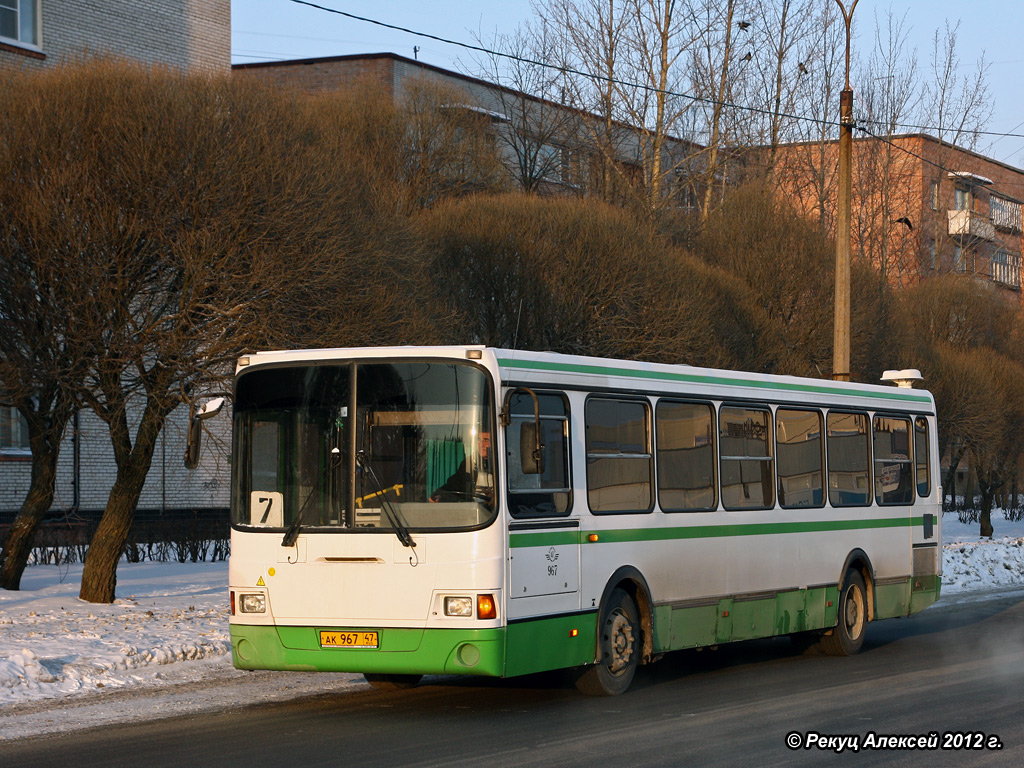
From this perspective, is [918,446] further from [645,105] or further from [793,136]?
[793,136]

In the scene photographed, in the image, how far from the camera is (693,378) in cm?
1238

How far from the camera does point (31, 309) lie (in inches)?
580

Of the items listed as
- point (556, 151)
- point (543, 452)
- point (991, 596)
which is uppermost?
point (556, 151)

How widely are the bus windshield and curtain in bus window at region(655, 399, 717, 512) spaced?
2456mm

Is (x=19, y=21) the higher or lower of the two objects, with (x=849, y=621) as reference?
higher

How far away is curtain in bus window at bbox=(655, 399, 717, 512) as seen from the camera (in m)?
11.9

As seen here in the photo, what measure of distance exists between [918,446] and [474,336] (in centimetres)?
993

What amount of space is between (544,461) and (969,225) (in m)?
46.9

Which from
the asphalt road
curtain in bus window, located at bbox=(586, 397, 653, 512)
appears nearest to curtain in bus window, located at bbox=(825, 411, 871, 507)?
the asphalt road

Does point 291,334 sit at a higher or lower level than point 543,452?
higher

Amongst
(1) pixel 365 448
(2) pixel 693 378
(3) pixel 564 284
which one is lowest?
(1) pixel 365 448

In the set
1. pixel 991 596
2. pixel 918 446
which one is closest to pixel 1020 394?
pixel 991 596

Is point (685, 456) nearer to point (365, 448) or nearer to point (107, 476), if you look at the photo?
point (365, 448)

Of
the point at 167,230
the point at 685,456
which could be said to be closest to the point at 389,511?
the point at 685,456
